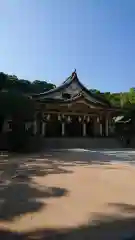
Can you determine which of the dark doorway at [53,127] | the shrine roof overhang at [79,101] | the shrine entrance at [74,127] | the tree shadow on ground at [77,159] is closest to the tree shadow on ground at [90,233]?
the tree shadow on ground at [77,159]

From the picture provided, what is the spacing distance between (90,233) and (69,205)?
1.73m

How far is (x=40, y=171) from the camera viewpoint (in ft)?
36.3

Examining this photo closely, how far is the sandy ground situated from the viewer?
443 cm

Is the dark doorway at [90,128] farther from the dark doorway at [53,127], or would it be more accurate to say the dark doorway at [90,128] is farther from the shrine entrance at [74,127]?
the dark doorway at [53,127]

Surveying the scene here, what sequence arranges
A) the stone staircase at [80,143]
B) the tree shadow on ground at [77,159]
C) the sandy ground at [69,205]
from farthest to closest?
1. the stone staircase at [80,143]
2. the tree shadow on ground at [77,159]
3. the sandy ground at [69,205]

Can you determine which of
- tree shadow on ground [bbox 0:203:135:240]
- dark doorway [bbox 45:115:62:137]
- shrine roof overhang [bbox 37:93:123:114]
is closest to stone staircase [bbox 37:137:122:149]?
dark doorway [bbox 45:115:62:137]

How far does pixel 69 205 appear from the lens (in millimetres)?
5922

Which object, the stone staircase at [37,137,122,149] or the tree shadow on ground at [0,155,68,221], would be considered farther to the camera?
the stone staircase at [37,137,122,149]

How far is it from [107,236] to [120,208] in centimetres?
170

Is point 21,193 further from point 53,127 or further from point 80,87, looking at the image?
point 80,87

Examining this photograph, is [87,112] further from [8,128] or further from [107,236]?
[107,236]

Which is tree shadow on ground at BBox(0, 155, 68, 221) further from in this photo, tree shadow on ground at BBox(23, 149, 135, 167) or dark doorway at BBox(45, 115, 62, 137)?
dark doorway at BBox(45, 115, 62, 137)

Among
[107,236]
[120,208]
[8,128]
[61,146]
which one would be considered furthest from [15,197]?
[61,146]

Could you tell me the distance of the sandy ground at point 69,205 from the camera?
443 cm
